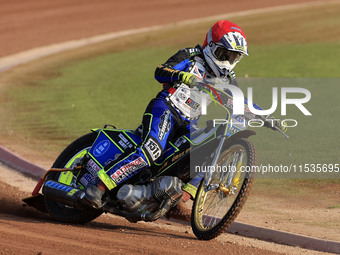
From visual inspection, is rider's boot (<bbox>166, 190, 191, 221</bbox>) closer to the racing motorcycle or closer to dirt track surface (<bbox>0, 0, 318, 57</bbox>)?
the racing motorcycle

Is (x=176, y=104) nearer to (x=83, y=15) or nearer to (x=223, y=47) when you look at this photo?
(x=223, y=47)

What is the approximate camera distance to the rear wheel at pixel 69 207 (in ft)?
27.6

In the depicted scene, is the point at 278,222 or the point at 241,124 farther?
the point at 278,222

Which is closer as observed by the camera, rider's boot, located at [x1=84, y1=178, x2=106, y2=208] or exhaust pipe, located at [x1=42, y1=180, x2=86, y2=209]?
rider's boot, located at [x1=84, y1=178, x2=106, y2=208]

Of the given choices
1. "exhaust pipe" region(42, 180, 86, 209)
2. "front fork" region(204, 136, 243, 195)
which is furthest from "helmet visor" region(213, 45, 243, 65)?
"exhaust pipe" region(42, 180, 86, 209)

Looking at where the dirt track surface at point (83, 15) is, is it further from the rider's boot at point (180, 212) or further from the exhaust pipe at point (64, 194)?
the rider's boot at point (180, 212)

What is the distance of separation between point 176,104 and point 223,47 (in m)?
0.80

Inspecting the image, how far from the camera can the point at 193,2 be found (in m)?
35.8

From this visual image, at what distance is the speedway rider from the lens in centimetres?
790

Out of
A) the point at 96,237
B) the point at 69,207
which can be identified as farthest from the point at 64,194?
the point at 96,237

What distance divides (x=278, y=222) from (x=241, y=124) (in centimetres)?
189

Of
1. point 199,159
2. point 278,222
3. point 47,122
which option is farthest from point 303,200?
point 47,122

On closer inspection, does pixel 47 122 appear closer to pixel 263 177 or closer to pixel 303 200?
pixel 263 177

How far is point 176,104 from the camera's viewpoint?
805 centimetres
